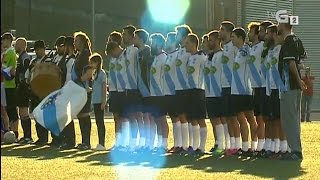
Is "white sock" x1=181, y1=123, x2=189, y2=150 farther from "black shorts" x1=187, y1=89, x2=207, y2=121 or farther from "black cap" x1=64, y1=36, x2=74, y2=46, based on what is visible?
"black cap" x1=64, y1=36, x2=74, y2=46

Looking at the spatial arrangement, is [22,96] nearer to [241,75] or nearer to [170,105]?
[170,105]

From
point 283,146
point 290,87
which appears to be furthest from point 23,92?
point 290,87

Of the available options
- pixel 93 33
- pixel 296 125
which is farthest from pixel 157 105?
pixel 93 33

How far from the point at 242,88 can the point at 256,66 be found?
40 centimetres

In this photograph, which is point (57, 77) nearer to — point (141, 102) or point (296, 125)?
point (141, 102)

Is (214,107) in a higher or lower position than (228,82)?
lower

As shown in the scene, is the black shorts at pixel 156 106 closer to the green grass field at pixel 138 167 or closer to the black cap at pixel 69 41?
the green grass field at pixel 138 167

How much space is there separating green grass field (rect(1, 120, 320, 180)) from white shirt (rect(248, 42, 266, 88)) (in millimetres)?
1226

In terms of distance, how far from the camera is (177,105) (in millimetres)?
13344

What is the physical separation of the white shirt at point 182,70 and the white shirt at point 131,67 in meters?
0.78

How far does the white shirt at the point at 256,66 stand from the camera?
499 inches

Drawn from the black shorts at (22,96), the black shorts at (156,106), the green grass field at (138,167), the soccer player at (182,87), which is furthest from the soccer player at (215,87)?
the black shorts at (22,96)

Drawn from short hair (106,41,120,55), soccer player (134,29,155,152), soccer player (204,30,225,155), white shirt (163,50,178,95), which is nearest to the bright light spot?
short hair (106,41,120,55)

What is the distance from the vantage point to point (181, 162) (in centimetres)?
1198
